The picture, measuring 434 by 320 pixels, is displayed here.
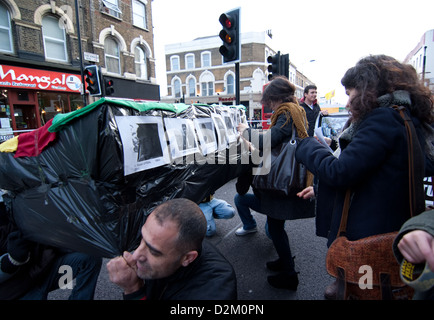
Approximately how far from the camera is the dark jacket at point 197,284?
1.19 metres

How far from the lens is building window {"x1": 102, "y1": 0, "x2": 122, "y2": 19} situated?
14.5 m

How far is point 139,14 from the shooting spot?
55.9 ft

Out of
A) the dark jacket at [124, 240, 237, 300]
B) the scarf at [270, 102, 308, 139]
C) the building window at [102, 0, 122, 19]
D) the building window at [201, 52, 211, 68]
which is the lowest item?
the dark jacket at [124, 240, 237, 300]

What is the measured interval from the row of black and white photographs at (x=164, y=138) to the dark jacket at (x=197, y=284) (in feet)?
2.29

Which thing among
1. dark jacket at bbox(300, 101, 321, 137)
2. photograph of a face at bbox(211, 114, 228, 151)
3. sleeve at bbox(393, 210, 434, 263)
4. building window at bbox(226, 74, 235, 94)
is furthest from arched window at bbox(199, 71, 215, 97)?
sleeve at bbox(393, 210, 434, 263)

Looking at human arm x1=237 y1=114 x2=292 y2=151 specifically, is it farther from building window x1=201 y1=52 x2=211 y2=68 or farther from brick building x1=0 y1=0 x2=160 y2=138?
building window x1=201 y1=52 x2=211 y2=68

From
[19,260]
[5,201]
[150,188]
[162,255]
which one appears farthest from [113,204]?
[5,201]

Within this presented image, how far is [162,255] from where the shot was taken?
121 centimetres

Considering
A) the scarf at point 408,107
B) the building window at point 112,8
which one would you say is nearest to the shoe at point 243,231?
the scarf at point 408,107

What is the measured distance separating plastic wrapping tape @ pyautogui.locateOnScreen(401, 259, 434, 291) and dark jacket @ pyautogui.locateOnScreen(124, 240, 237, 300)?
2.47ft

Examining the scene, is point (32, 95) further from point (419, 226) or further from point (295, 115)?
point (419, 226)

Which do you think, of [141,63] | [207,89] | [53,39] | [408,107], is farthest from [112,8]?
[207,89]

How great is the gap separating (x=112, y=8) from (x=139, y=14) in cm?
240

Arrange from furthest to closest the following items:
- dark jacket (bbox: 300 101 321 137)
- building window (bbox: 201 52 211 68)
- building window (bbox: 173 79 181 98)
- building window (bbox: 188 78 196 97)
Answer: building window (bbox: 173 79 181 98)
building window (bbox: 188 78 196 97)
building window (bbox: 201 52 211 68)
dark jacket (bbox: 300 101 321 137)
